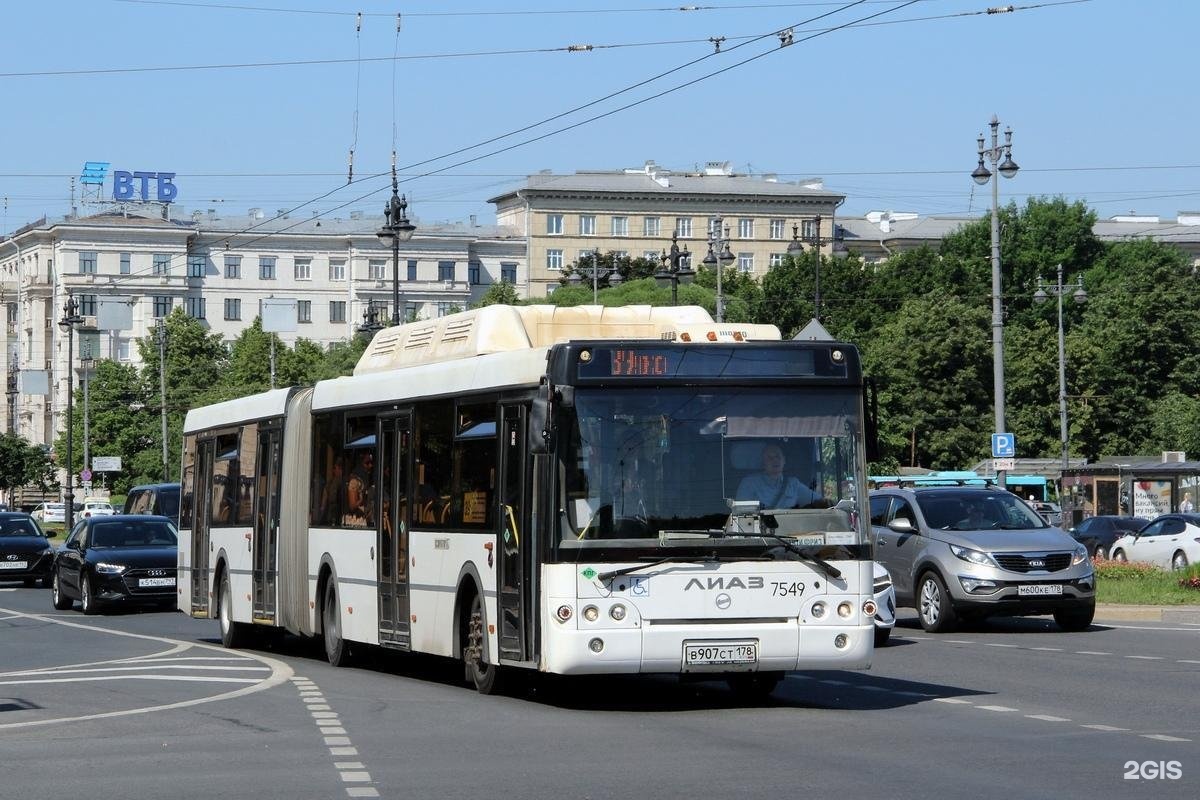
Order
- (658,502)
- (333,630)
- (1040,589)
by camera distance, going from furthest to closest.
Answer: (1040,589) < (333,630) < (658,502)

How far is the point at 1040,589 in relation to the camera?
2402 cm

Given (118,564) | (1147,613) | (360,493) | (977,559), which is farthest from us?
(118,564)

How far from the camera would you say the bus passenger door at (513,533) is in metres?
14.9

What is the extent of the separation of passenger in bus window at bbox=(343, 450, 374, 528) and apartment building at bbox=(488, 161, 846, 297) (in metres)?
144

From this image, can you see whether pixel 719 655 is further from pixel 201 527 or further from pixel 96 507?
Result: pixel 96 507

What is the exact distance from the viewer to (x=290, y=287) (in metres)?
165

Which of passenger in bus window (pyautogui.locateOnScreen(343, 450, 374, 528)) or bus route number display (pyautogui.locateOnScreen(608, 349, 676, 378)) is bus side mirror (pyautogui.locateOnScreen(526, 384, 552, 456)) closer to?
bus route number display (pyautogui.locateOnScreen(608, 349, 676, 378))

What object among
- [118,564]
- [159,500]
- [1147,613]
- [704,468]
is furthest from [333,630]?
[159,500]

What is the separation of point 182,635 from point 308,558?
6.61m

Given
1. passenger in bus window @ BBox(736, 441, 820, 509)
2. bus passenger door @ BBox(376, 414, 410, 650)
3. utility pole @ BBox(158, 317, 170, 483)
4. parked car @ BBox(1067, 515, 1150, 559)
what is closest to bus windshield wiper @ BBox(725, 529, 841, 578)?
passenger in bus window @ BBox(736, 441, 820, 509)

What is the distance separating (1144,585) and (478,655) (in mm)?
18101

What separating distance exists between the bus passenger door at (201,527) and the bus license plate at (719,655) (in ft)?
38.9

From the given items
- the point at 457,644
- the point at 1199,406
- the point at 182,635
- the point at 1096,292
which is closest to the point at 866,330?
the point at 1096,292

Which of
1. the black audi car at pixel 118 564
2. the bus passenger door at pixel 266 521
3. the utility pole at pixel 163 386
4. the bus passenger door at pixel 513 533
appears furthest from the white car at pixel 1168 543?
the utility pole at pixel 163 386
